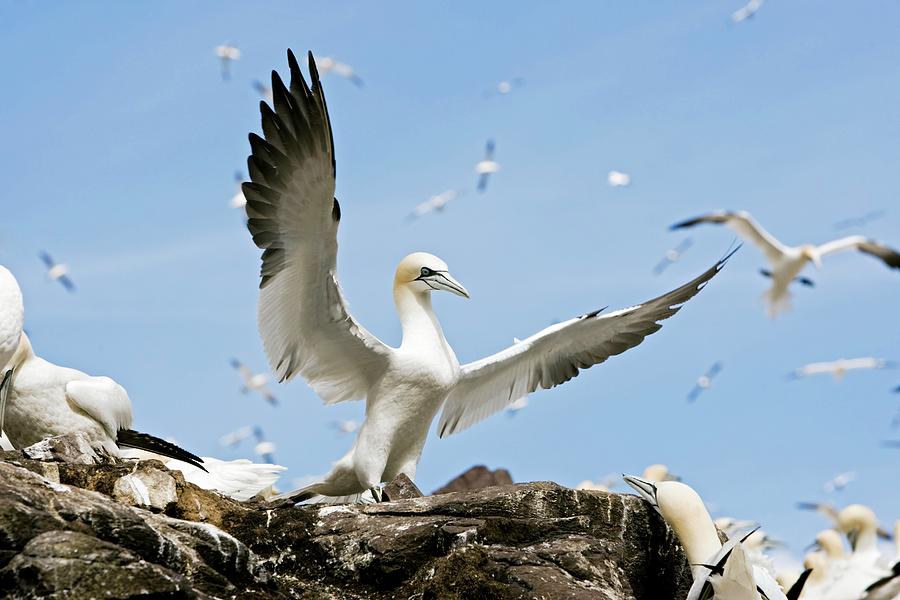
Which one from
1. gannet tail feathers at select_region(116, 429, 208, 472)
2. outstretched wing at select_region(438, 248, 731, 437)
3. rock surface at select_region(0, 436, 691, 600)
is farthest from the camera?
outstretched wing at select_region(438, 248, 731, 437)

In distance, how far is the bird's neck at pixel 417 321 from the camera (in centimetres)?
921

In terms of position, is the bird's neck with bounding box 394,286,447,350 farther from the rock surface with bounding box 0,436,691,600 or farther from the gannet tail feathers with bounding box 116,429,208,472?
the rock surface with bounding box 0,436,691,600

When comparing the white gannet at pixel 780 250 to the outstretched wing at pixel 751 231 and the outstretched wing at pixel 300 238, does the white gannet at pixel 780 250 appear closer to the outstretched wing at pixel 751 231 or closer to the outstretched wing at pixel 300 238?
the outstretched wing at pixel 751 231

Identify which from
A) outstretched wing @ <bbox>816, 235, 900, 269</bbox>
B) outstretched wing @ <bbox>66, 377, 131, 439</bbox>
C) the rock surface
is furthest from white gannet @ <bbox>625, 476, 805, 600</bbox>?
outstretched wing @ <bbox>816, 235, 900, 269</bbox>

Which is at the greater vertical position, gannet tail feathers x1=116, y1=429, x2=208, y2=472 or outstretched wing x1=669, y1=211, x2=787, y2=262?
outstretched wing x1=669, y1=211, x2=787, y2=262

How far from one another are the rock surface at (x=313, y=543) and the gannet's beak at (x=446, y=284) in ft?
8.02

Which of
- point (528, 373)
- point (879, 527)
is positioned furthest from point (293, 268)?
point (879, 527)

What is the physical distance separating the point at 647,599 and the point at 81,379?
337 centimetres

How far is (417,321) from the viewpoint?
929 centimetres

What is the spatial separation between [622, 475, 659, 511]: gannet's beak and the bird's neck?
2088mm

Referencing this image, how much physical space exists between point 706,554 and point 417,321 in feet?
9.97

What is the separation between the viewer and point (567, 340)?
1012cm

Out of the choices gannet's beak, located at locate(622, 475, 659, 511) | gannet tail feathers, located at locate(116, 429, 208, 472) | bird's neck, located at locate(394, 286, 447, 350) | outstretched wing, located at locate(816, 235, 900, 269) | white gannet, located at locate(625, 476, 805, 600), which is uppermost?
outstretched wing, located at locate(816, 235, 900, 269)

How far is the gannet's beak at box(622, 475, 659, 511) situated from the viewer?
7.25 m
